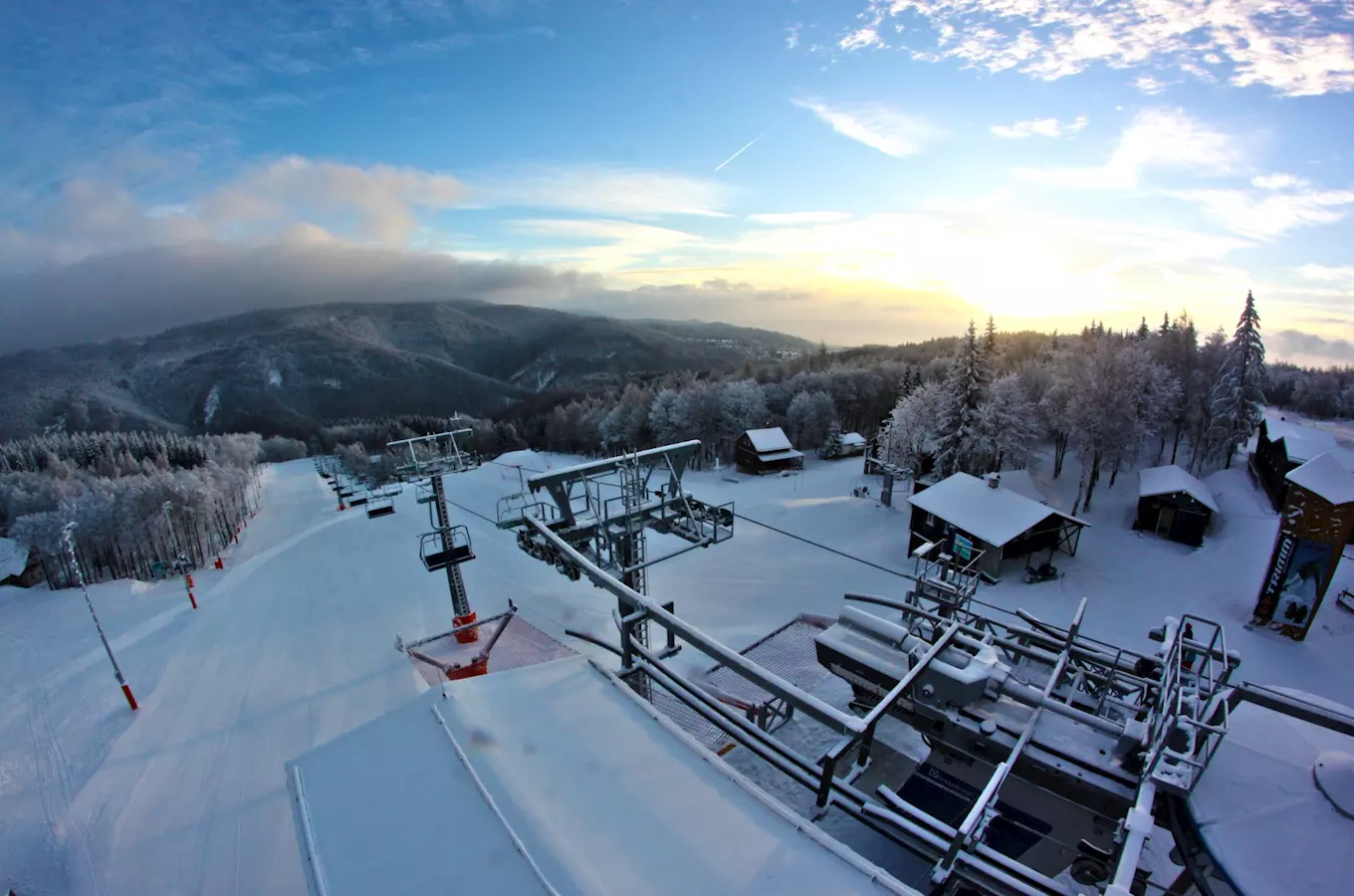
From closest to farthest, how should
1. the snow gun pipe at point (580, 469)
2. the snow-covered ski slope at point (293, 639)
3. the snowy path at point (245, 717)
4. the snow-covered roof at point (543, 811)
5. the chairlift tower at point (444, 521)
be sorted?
the snow-covered roof at point (543, 811) < the snow gun pipe at point (580, 469) < the snowy path at point (245, 717) < the snow-covered ski slope at point (293, 639) < the chairlift tower at point (444, 521)

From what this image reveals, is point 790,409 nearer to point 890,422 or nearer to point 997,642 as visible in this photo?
point 890,422

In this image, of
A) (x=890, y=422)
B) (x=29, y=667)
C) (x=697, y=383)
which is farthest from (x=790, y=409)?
(x=29, y=667)

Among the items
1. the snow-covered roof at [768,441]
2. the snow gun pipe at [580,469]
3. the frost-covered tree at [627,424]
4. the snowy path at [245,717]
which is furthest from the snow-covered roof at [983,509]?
the frost-covered tree at [627,424]

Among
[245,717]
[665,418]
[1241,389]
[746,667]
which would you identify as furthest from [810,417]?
[746,667]

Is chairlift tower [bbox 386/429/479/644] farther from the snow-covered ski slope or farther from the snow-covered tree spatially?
the snow-covered tree

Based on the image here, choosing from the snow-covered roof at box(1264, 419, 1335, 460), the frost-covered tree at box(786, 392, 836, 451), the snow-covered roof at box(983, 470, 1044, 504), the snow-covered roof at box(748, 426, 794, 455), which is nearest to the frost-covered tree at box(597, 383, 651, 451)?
the frost-covered tree at box(786, 392, 836, 451)

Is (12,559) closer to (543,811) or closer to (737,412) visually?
(543,811)

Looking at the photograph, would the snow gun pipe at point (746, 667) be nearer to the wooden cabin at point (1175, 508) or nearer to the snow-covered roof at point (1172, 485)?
the snow-covered roof at point (1172, 485)
